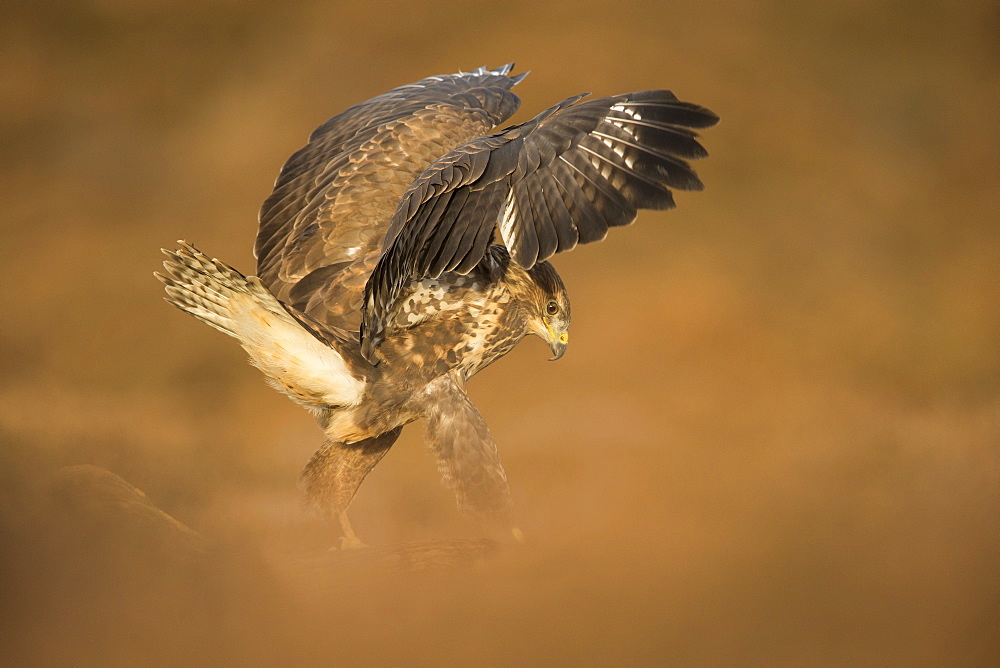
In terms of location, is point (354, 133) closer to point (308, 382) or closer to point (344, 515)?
point (308, 382)

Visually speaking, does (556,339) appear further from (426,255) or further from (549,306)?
(426,255)

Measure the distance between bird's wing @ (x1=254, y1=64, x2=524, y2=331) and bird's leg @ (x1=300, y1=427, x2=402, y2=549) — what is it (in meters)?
0.29

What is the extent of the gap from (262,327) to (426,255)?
0.37 m

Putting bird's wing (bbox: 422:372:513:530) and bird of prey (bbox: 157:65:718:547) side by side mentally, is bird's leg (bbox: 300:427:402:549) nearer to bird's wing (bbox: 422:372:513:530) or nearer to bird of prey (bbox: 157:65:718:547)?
bird of prey (bbox: 157:65:718:547)

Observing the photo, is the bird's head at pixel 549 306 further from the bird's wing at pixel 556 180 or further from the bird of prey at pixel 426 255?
the bird's wing at pixel 556 180

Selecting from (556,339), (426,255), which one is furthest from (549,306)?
(426,255)

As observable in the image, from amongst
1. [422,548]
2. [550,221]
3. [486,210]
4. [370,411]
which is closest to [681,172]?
[550,221]

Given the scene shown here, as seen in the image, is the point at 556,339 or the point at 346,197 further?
the point at 346,197

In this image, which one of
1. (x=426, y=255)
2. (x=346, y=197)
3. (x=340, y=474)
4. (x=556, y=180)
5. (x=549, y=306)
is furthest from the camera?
(x=346, y=197)

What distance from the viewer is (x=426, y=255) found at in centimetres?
165

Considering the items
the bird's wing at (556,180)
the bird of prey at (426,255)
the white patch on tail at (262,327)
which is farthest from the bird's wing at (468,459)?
the bird's wing at (556,180)

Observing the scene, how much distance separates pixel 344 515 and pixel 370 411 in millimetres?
349

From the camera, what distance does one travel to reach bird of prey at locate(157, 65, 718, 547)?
1478 millimetres

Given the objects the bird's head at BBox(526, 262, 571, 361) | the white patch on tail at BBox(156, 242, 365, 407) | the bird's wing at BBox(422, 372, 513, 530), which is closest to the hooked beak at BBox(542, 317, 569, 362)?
the bird's head at BBox(526, 262, 571, 361)
